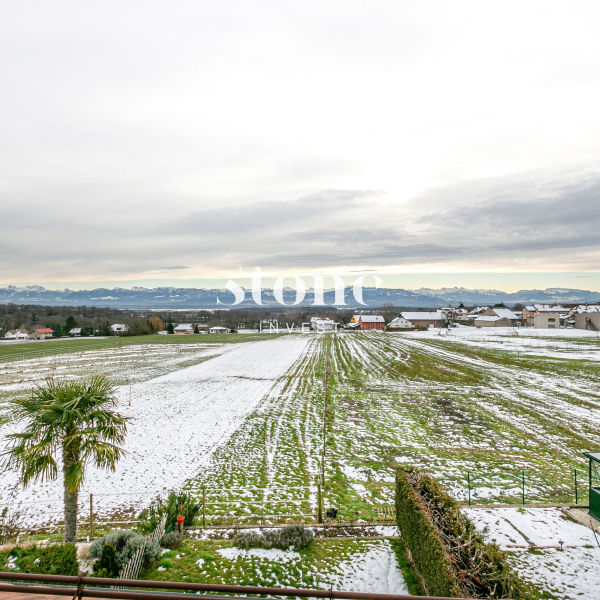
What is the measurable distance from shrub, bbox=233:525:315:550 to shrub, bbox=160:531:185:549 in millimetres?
1375

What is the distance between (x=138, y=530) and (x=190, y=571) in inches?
89.7

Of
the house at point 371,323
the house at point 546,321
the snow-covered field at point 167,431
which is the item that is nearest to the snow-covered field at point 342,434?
the snow-covered field at point 167,431

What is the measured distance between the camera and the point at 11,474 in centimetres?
Result: 1411

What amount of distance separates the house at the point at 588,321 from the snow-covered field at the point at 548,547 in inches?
3872

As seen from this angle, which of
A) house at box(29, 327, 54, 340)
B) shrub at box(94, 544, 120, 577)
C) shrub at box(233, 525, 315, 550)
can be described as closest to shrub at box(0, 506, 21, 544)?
shrub at box(94, 544, 120, 577)

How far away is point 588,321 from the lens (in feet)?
294

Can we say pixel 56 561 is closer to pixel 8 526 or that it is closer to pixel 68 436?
pixel 68 436

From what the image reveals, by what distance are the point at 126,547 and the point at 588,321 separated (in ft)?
362

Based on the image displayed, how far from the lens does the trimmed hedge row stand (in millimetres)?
5773

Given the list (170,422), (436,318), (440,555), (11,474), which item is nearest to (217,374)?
(170,422)

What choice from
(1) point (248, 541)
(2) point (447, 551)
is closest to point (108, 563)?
(1) point (248, 541)

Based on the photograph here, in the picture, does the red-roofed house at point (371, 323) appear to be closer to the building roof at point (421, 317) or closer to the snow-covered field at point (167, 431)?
the building roof at point (421, 317)

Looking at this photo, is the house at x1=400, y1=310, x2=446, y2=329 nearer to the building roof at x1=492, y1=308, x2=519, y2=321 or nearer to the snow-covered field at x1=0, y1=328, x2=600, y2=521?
the building roof at x1=492, y1=308, x2=519, y2=321

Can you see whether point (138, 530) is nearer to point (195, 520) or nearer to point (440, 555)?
point (195, 520)
